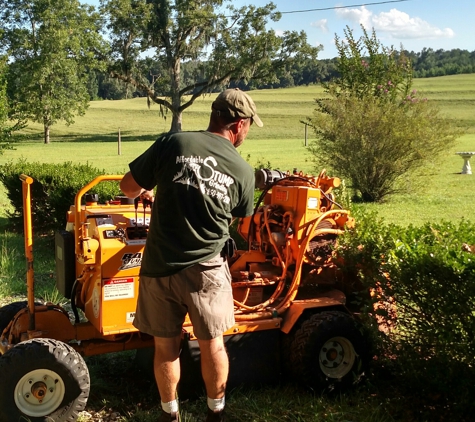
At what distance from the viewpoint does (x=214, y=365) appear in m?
3.32

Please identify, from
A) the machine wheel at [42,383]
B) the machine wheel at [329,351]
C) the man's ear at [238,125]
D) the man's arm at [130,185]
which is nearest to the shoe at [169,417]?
the machine wheel at [42,383]

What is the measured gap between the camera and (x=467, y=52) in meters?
134

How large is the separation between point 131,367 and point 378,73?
13164 millimetres

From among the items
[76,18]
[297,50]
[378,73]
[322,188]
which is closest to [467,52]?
[297,50]

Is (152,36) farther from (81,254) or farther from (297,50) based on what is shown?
(81,254)

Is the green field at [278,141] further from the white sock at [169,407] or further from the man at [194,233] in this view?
the white sock at [169,407]

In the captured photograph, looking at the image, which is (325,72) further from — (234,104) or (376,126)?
(234,104)

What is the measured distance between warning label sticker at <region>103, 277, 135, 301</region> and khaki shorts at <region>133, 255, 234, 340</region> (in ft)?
1.75

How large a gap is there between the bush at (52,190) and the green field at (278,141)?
2.87 meters

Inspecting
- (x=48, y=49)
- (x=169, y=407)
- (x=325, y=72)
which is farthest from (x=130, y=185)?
(x=325, y=72)

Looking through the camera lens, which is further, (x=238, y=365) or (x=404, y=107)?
(x=404, y=107)

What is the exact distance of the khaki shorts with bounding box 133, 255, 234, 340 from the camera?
3.23m

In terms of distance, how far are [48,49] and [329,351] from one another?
4823 cm

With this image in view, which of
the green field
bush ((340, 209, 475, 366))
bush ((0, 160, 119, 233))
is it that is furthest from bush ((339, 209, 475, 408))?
the green field
